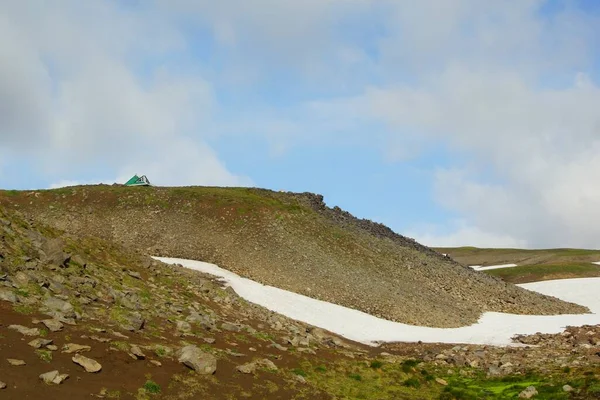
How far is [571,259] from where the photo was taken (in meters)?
121

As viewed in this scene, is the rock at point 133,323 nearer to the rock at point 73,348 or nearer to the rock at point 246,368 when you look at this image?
the rock at point 73,348

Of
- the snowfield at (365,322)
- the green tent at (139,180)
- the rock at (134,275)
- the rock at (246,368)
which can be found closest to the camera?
the rock at (246,368)

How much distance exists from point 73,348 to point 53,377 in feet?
7.52

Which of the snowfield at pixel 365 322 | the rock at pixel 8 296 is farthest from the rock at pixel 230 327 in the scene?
the snowfield at pixel 365 322

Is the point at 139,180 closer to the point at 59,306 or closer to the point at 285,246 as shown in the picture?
the point at 285,246

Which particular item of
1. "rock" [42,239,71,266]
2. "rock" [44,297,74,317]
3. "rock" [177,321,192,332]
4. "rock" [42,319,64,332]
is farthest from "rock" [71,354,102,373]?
"rock" [42,239,71,266]

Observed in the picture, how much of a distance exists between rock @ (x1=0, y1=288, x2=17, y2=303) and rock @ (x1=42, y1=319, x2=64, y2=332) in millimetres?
2133

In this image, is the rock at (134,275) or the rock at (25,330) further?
the rock at (134,275)

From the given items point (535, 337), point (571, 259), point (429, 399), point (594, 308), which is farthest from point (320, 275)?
point (571, 259)

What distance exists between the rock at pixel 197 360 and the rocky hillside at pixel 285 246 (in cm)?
3098

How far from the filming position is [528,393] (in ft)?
81.2

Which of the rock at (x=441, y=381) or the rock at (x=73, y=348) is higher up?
the rock at (x=73, y=348)

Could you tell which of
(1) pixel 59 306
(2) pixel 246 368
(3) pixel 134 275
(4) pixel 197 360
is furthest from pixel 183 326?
(3) pixel 134 275

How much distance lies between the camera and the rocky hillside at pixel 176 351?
18281mm
